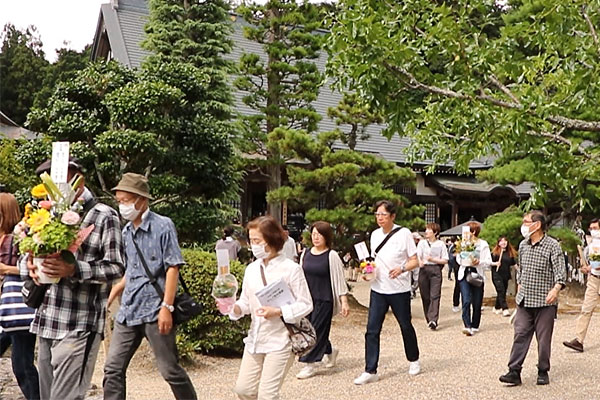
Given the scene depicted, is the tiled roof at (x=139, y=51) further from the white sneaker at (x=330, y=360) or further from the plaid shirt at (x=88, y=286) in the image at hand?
the plaid shirt at (x=88, y=286)

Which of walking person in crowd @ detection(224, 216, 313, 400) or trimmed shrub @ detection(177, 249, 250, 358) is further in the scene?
trimmed shrub @ detection(177, 249, 250, 358)

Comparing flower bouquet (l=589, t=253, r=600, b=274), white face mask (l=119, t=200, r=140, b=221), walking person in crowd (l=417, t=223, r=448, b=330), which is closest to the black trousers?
Answer: white face mask (l=119, t=200, r=140, b=221)

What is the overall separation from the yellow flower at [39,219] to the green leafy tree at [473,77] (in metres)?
1.93

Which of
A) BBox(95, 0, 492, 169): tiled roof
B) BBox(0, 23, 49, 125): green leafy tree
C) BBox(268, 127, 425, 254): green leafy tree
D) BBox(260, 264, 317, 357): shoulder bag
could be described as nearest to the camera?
BBox(260, 264, 317, 357): shoulder bag

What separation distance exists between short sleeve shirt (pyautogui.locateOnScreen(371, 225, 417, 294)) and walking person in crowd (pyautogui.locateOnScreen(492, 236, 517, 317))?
543 centimetres

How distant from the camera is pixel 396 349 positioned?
8.38 metres

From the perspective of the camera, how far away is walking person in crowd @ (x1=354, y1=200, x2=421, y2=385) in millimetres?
6336

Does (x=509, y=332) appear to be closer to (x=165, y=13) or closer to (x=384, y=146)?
(x=165, y=13)

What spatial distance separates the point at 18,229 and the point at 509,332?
25.6 feet

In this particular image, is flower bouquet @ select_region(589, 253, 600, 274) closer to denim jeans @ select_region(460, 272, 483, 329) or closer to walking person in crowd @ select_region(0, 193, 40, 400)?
denim jeans @ select_region(460, 272, 483, 329)

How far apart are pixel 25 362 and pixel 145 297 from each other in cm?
108

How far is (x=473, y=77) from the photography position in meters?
4.14

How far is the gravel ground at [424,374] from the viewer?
5.96 m

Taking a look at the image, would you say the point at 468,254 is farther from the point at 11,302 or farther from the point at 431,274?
the point at 11,302
